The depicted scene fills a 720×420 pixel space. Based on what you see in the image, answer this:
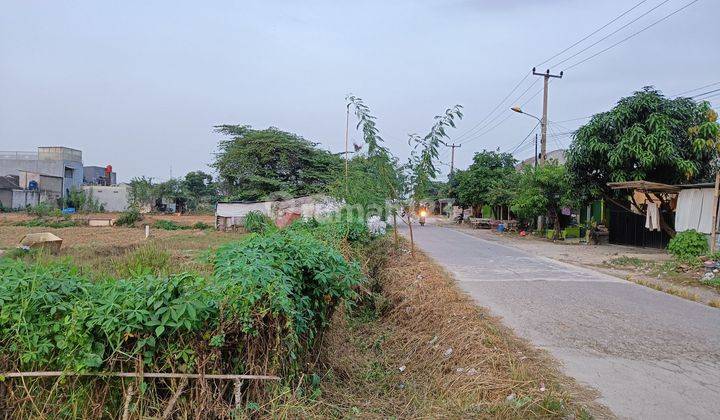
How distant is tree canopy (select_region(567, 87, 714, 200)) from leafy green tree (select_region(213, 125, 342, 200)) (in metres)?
16.7

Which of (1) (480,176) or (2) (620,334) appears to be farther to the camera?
(1) (480,176)

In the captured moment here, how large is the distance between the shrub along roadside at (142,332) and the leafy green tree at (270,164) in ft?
84.2

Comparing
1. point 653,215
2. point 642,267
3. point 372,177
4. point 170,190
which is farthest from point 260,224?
point 170,190

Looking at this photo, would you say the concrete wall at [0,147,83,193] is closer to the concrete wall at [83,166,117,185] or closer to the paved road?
the concrete wall at [83,166,117,185]

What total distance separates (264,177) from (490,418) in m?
27.8

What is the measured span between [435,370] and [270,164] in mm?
27801

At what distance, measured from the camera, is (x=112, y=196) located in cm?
5172

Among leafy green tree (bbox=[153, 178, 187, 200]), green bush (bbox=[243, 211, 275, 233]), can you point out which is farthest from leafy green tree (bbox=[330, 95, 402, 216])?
leafy green tree (bbox=[153, 178, 187, 200])

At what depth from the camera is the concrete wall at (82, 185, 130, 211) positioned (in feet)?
168

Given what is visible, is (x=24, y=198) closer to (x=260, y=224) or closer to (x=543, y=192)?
(x=260, y=224)

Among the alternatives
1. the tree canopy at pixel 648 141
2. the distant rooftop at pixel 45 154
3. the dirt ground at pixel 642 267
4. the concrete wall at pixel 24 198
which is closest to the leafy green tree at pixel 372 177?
the dirt ground at pixel 642 267

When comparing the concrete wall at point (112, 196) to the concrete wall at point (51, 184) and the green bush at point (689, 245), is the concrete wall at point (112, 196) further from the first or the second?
the green bush at point (689, 245)

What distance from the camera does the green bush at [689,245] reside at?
11977 mm

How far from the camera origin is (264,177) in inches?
1169
